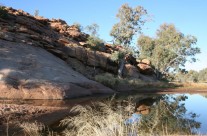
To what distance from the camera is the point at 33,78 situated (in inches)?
997

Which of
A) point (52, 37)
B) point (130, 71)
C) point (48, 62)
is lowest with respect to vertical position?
point (130, 71)

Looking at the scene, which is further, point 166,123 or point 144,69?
point 144,69

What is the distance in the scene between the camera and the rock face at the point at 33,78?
23.0 m

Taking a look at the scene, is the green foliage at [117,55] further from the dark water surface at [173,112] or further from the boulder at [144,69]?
the dark water surface at [173,112]

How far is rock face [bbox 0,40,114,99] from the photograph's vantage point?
2302cm

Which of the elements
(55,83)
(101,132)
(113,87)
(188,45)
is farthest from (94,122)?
(188,45)

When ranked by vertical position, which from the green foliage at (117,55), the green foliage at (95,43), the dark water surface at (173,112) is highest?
the green foliage at (95,43)

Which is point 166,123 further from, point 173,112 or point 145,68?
point 145,68

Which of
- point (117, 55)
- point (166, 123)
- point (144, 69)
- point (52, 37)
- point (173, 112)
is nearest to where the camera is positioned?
point (166, 123)

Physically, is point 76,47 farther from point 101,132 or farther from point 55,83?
point 101,132

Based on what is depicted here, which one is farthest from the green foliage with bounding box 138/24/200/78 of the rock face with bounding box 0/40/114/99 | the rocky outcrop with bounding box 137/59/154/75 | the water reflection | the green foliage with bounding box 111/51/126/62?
the water reflection

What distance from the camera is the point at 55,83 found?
2578cm

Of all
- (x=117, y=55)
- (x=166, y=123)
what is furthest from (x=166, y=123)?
(x=117, y=55)

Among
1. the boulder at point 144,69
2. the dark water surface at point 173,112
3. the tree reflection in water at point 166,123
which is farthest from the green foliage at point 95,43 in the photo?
the tree reflection in water at point 166,123
